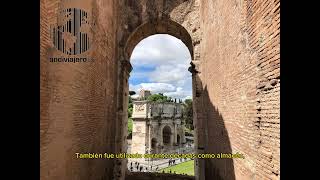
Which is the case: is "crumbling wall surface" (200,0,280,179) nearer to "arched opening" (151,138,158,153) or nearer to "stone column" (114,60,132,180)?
"stone column" (114,60,132,180)

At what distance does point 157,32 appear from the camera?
12.4 meters

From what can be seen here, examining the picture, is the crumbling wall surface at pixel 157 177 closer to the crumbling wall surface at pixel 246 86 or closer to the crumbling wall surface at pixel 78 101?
the crumbling wall surface at pixel 78 101

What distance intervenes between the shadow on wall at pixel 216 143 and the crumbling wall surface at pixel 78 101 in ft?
10.9

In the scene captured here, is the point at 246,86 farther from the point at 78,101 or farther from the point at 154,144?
the point at 154,144

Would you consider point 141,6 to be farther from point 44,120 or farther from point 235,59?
point 44,120

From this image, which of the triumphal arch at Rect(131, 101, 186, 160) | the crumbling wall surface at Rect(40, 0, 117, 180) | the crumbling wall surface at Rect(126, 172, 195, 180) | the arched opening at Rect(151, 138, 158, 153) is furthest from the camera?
the arched opening at Rect(151, 138, 158, 153)

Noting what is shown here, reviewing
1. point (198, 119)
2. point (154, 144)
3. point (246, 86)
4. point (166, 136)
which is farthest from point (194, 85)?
point (166, 136)

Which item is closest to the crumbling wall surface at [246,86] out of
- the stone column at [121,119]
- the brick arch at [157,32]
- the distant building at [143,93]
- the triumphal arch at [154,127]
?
the brick arch at [157,32]

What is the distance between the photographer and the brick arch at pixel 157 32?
11.4 meters

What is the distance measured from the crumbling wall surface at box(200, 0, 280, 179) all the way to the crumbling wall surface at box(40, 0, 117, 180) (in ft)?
10.6

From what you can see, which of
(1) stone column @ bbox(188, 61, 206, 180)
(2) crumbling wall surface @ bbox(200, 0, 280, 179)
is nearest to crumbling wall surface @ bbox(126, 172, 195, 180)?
(1) stone column @ bbox(188, 61, 206, 180)

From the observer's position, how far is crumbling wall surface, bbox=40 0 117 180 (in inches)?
173
